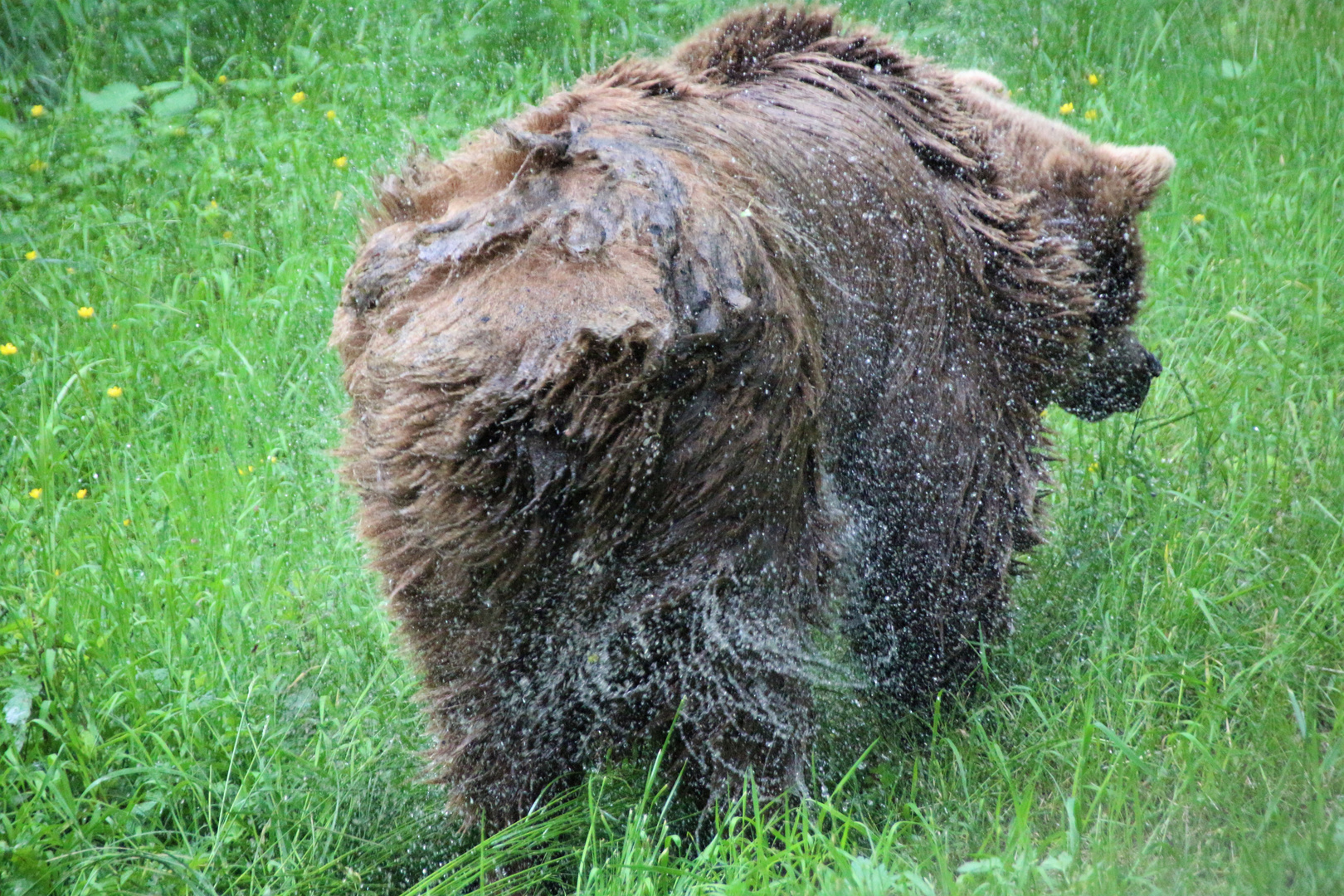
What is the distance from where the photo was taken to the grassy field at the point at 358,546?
265 cm

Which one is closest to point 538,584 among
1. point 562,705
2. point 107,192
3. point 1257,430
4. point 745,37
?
point 562,705

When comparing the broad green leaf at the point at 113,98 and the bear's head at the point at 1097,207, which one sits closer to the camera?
the bear's head at the point at 1097,207

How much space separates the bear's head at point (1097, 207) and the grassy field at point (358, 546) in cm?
40

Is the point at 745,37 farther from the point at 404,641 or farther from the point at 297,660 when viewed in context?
the point at 297,660

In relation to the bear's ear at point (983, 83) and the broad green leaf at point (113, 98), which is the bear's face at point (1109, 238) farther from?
the broad green leaf at point (113, 98)

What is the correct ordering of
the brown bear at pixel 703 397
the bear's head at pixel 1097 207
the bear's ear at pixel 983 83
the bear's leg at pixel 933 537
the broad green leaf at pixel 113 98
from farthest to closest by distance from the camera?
the broad green leaf at pixel 113 98, the bear's ear at pixel 983 83, the bear's head at pixel 1097 207, the bear's leg at pixel 933 537, the brown bear at pixel 703 397

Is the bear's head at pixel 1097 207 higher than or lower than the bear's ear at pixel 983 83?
lower

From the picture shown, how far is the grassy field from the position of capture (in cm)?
265

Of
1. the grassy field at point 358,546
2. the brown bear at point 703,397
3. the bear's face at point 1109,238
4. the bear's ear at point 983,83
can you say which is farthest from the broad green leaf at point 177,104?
the bear's face at point 1109,238

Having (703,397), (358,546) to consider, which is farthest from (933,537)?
(358,546)

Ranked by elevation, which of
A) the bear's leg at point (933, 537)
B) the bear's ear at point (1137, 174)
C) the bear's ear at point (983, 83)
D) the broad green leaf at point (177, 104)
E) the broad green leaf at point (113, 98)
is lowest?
the bear's leg at point (933, 537)

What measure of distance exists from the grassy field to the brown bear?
331 mm

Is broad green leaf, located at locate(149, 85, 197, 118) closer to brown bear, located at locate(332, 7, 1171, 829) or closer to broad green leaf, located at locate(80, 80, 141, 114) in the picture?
broad green leaf, located at locate(80, 80, 141, 114)

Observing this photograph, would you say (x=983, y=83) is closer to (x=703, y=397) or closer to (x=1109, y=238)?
(x=1109, y=238)
